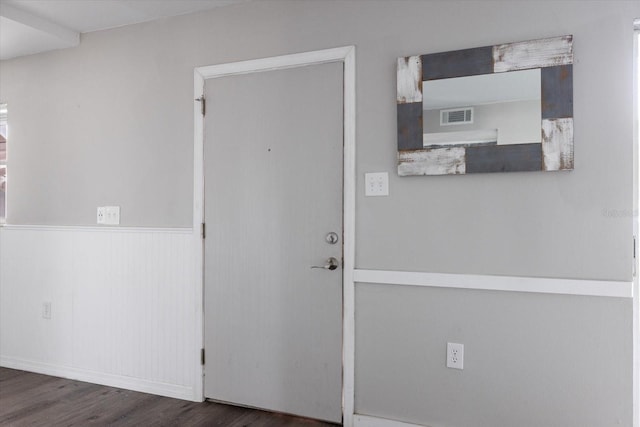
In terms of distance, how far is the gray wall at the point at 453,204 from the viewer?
197 cm

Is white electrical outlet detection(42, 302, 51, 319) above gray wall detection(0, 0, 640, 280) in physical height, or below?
below

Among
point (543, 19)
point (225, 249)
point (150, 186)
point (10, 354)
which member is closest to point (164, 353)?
point (225, 249)

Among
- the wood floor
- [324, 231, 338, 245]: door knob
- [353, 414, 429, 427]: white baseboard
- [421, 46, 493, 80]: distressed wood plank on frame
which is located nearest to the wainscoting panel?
the wood floor

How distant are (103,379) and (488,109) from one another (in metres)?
2.83

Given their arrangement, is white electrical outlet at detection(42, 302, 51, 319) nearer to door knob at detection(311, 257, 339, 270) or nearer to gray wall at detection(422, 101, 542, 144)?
door knob at detection(311, 257, 339, 270)

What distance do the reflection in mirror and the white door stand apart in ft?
1.64

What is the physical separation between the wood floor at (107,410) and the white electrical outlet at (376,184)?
1250 millimetres

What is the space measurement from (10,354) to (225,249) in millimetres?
1991

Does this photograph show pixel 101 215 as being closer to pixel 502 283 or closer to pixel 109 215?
pixel 109 215

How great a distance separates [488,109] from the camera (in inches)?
83.0

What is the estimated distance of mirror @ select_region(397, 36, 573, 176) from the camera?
6.60ft

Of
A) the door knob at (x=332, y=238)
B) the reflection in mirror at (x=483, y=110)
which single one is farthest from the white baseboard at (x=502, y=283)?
the reflection in mirror at (x=483, y=110)

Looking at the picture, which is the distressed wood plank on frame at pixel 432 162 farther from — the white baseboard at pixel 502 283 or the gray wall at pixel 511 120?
the white baseboard at pixel 502 283

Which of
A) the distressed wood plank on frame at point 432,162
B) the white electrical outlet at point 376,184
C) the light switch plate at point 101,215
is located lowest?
the light switch plate at point 101,215
